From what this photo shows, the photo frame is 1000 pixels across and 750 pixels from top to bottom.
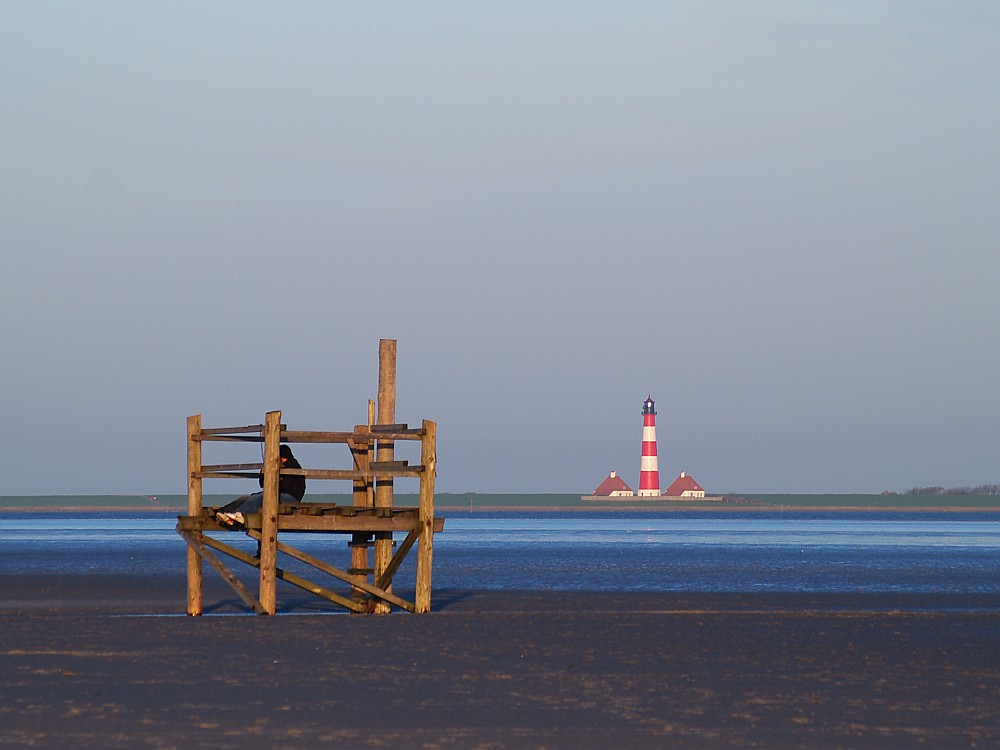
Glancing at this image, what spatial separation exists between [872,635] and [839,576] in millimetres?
17338

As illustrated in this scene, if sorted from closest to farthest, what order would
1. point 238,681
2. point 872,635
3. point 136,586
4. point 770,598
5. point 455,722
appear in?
1. point 455,722
2. point 238,681
3. point 872,635
4. point 770,598
5. point 136,586

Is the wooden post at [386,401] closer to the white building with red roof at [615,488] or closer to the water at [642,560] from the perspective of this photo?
the water at [642,560]

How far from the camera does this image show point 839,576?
37.5m

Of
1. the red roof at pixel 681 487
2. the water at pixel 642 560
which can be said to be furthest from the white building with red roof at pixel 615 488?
the water at pixel 642 560

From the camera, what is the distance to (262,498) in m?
22.9

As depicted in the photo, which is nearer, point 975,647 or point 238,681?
point 238,681

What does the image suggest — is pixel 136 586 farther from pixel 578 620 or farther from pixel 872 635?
pixel 872 635

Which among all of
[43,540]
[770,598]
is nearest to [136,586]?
[770,598]

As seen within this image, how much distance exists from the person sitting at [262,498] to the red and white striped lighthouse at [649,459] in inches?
4455

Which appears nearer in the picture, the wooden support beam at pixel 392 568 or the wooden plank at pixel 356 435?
the wooden plank at pixel 356 435

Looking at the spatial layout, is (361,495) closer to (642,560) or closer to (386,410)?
(386,410)

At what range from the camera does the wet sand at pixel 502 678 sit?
38.7 feet

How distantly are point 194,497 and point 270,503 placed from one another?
5.29 feet

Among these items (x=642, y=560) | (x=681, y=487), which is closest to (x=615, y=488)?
(x=681, y=487)
